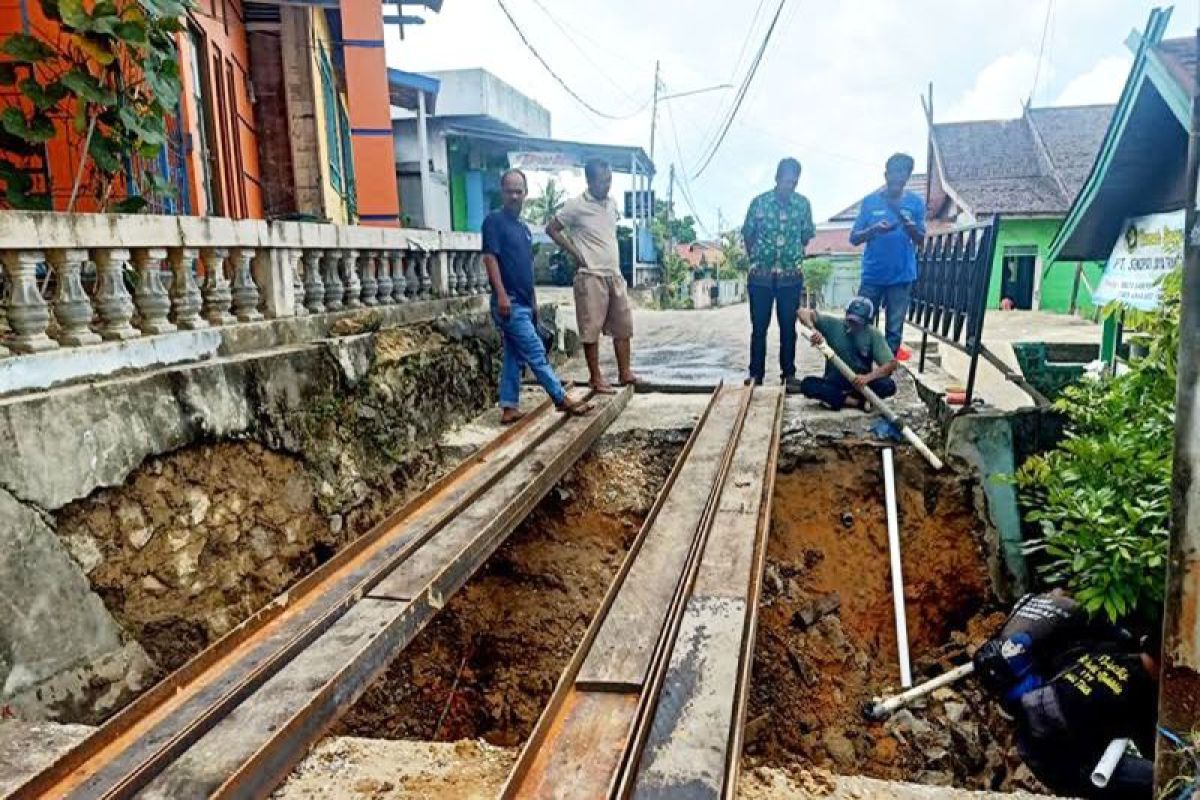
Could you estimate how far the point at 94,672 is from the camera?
8.87ft

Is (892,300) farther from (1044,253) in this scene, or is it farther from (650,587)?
(1044,253)

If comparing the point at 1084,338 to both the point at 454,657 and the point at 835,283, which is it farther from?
the point at 835,283

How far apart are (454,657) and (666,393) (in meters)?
3.03

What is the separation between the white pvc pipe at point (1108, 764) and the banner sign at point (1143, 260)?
2.39 metres

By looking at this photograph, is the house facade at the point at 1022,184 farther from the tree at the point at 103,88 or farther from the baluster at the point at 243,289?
the tree at the point at 103,88

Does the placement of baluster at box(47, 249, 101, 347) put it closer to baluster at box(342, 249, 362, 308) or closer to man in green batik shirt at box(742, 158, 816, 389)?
baluster at box(342, 249, 362, 308)

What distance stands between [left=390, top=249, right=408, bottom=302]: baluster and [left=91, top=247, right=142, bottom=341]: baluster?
2359mm

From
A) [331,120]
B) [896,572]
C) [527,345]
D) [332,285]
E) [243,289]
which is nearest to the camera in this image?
[243,289]

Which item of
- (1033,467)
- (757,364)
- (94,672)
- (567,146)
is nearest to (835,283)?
(567,146)

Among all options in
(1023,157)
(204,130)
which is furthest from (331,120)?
(1023,157)

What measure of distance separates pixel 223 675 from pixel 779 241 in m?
4.86

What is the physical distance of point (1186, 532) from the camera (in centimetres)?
225

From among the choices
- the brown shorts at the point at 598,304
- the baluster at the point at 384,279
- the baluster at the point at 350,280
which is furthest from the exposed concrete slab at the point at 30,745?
the brown shorts at the point at 598,304

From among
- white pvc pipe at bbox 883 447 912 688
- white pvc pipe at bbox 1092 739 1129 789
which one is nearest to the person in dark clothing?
white pvc pipe at bbox 1092 739 1129 789
